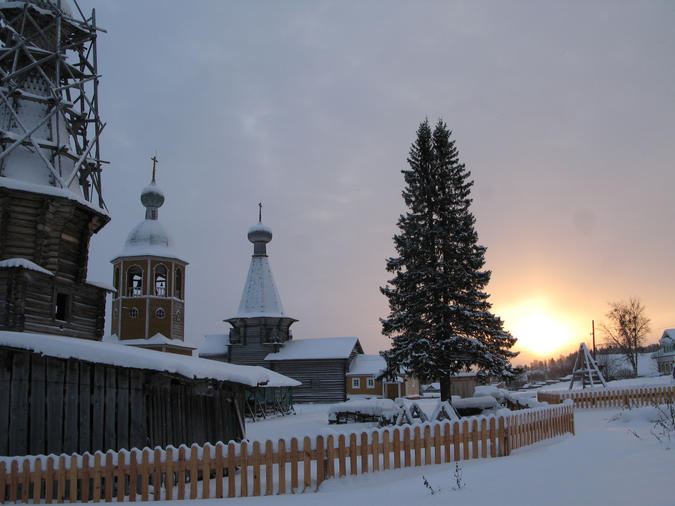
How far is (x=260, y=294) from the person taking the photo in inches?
2023

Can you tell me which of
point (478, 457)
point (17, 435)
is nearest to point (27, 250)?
point (17, 435)

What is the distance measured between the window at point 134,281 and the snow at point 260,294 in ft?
50.2

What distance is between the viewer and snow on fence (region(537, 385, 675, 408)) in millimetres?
24406

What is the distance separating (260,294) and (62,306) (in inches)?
1350

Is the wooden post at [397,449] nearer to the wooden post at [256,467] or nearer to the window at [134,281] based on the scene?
the wooden post at [256,467]

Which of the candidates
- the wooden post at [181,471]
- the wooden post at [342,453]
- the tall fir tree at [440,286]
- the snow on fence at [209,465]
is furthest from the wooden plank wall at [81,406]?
the tall fir tree at [440,286]

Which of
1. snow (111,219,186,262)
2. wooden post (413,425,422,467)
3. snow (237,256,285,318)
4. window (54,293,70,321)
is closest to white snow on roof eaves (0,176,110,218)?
window (54,293,70,321)

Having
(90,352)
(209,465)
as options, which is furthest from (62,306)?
(209,465)

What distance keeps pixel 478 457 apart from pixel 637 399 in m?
17.8

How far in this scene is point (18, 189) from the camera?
51.3ft

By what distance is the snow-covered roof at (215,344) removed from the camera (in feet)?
176

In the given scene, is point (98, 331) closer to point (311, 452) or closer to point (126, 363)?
point (126, 363)

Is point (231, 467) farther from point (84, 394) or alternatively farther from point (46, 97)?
point (46, 97)

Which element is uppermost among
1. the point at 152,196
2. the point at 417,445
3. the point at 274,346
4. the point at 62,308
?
the point at 152,196
